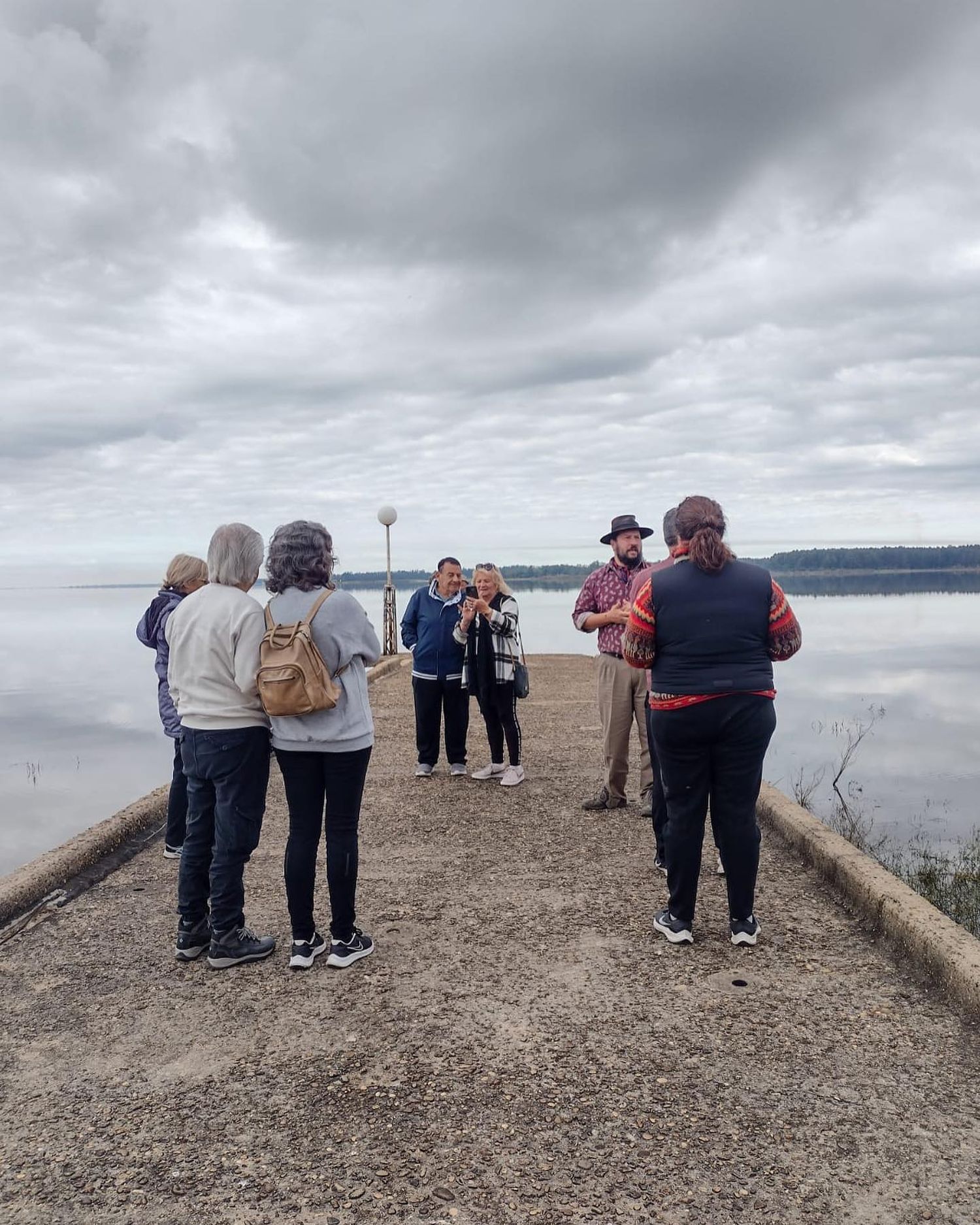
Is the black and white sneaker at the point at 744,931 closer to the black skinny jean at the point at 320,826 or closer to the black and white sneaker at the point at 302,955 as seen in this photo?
the black skinny jean at the point at 320,826

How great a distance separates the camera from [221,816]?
3859mm

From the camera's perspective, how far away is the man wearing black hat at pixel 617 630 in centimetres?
600

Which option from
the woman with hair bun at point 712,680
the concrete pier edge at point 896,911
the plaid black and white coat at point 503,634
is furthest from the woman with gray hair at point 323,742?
the plaid black and white coat at point 503,634

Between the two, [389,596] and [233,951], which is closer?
[233,951]

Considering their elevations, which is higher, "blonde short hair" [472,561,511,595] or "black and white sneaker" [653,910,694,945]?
"blonde short hair" [472,561,511,595]

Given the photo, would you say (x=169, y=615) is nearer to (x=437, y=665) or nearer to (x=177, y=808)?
(x=177, y=808)

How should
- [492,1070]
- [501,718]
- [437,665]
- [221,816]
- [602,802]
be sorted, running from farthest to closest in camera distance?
[437,665], [501,718], [602,802], [221,816], [492,1070]

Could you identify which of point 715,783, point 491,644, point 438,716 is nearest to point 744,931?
point 715,783

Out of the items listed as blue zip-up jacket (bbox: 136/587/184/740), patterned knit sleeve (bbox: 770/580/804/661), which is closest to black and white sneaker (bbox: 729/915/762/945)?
patterned knit sleeve (bbox: 770/580/804/661)

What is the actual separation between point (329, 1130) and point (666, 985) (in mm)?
1491

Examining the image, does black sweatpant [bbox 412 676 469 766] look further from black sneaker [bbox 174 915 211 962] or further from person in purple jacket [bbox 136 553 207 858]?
black sneaker [bbox 174 915 211 962]

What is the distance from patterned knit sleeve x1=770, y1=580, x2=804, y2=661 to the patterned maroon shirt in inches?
76.1

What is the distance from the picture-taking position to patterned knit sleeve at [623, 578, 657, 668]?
155 inches

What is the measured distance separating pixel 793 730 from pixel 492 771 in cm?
1092
